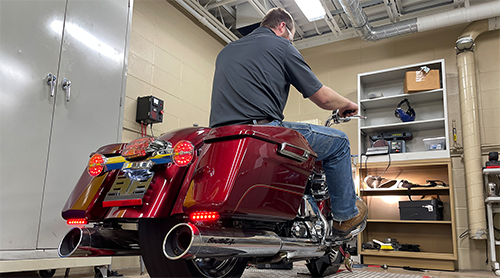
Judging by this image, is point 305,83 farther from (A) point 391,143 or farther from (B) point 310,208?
(A) point 391,143

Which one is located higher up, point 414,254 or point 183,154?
point 183,154

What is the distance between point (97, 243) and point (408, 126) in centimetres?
419

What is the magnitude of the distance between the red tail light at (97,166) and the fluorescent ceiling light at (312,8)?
3.63 metres

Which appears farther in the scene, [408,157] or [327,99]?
[408,157]

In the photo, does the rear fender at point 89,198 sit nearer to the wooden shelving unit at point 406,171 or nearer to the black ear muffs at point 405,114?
the wooden shelving unit at point 406,171

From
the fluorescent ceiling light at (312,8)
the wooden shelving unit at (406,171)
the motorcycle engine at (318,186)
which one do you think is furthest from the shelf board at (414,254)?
the fluorescent ceiling light at (312,8)

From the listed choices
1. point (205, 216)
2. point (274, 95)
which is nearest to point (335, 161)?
point (274, 95)

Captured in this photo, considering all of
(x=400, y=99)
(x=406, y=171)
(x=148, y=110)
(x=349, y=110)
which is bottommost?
(x=406, y=171)

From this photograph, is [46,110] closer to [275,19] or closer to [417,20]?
[275,19]

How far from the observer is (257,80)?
144 centimetres

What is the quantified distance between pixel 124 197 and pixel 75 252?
22 centimetres

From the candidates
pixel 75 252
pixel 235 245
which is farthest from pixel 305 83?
pixel 75 252

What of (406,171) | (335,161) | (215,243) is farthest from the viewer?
(406,171)

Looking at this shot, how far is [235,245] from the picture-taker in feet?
3.36
